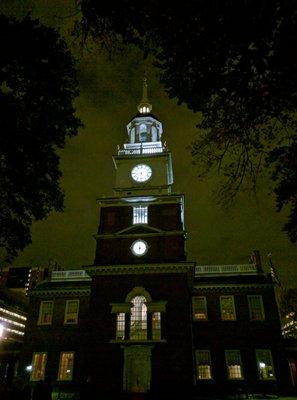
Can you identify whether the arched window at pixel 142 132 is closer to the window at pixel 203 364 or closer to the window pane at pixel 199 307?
the window pane at pixel 199 307

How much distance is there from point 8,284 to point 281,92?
116711 millimetres

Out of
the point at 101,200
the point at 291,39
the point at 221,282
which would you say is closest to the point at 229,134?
the point at 291,39

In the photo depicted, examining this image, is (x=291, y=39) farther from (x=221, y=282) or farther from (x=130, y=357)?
(x=221, y=282)

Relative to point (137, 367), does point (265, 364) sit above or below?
above

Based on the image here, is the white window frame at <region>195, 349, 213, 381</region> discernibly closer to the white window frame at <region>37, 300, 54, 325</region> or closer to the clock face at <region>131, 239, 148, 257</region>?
the clock face at <region>131, 239, 148, 257</region>

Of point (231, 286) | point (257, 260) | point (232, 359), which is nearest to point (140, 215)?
point (231, 286)

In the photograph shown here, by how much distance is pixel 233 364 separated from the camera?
98.5 feet

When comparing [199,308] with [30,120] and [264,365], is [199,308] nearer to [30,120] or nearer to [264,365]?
[264,365]

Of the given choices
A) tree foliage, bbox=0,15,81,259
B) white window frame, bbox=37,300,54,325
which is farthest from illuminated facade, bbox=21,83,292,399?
tree foliage, bbox=0,15,81,259

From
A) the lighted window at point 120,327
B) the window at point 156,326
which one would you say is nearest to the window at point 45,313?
the lighted window at point 120,327

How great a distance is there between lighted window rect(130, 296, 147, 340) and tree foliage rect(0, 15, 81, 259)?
13.5 metres

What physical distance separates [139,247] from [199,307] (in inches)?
360

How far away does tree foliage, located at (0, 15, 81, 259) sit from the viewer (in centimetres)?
1297

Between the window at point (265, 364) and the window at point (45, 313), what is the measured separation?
63.4ft
